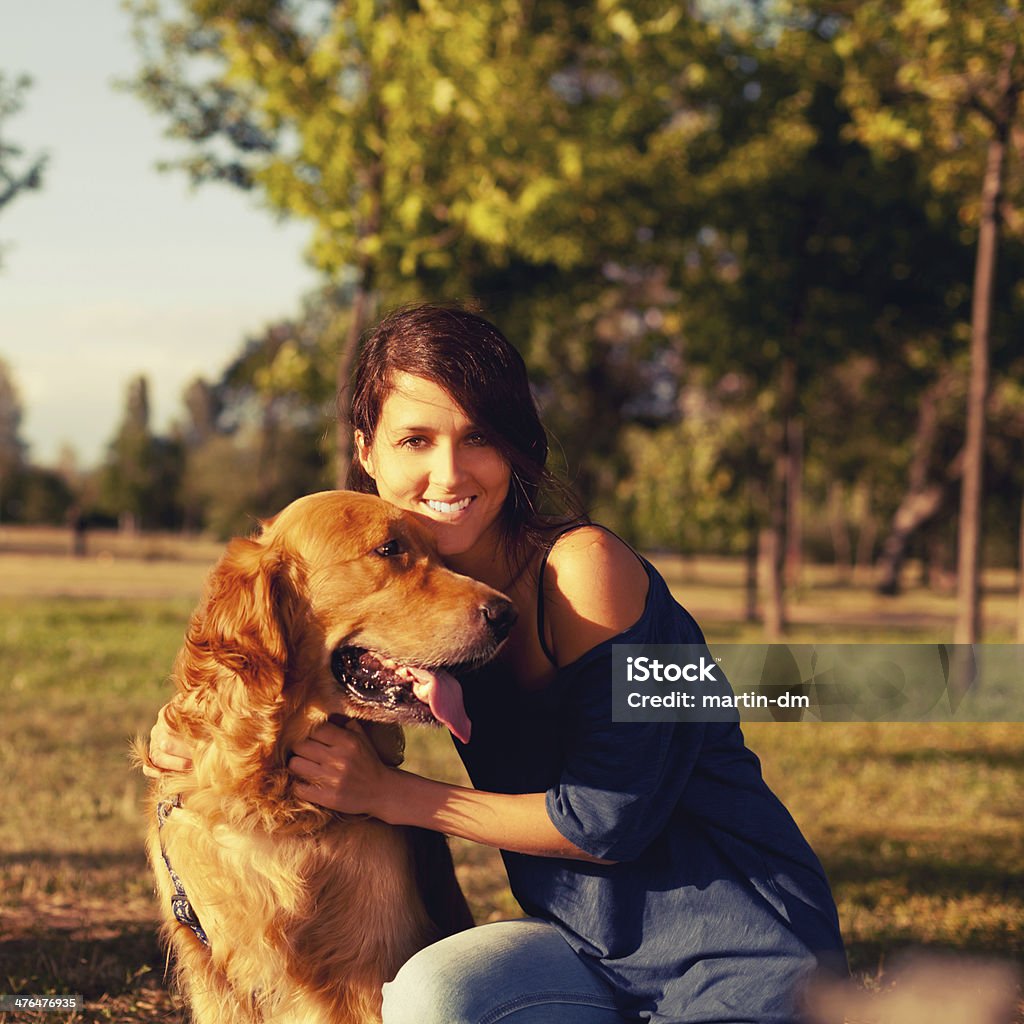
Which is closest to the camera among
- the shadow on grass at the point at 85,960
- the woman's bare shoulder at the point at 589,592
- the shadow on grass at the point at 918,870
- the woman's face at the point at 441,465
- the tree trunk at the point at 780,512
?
the woman's bare shoulder at the point at 589,592

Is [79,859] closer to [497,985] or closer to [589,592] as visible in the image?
[497,985]

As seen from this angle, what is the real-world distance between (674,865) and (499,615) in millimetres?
733

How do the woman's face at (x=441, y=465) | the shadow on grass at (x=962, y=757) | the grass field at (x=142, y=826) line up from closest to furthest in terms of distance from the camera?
the woman's face at (x=441, y=465)
the grass field at (x=142, y=826)
the shadow on grass at (x=962, y=757)

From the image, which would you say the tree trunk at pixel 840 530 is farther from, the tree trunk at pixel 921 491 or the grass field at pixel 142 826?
the grass field at pixel 142 826

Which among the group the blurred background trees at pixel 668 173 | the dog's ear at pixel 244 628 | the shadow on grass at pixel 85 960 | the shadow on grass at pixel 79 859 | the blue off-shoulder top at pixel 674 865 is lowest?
the shadow on grass at pixel 79 859

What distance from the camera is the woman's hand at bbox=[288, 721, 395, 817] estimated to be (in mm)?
2805

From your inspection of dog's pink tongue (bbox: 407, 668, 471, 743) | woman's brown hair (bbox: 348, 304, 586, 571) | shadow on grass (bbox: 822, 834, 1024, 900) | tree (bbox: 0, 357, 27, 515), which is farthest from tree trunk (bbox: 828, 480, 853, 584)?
tree (bbox: 0, 357, 27, 515)

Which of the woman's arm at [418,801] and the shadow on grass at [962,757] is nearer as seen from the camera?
the woman's arm at [418,801]

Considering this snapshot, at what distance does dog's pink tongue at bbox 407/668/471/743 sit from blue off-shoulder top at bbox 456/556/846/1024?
196 mm

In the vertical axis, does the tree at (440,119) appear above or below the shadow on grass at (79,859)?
above

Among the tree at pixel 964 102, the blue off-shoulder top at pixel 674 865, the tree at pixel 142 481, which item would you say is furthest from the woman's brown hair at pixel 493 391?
the tree at pixel 142 481

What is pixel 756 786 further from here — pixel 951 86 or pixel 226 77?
pixel 226 77

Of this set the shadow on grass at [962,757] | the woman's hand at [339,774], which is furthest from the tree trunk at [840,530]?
the woman's hand at [339,774]

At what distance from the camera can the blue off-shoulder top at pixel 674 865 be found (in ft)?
8.71
